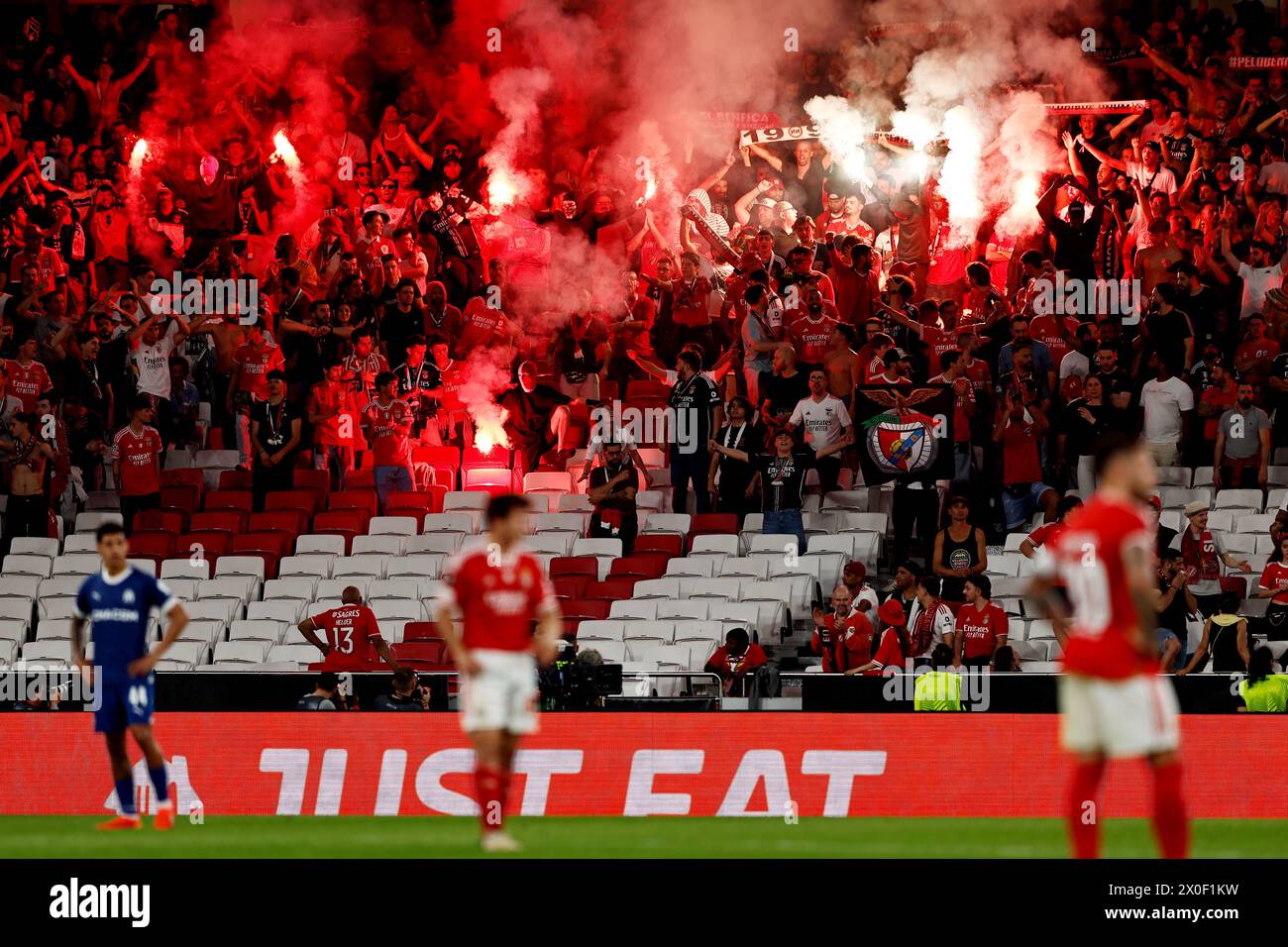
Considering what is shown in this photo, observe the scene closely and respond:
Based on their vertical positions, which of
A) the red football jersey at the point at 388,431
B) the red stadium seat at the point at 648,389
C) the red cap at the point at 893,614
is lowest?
the red cap at the point at 893,614

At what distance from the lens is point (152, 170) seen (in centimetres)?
2512

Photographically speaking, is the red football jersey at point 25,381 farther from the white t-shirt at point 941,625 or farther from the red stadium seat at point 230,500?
the white t-shirt at point 941,625

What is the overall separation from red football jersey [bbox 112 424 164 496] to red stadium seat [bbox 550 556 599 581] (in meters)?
4.45

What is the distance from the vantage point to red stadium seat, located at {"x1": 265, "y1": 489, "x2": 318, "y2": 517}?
2198cm

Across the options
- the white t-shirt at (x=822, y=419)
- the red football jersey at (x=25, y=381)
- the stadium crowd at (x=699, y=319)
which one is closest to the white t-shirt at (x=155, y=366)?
the stadium crowd at (x=699, y=319)


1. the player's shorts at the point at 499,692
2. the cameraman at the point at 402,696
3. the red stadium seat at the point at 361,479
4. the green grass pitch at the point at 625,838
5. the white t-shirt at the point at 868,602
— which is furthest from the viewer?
the red stadium seat at the point at 361,479

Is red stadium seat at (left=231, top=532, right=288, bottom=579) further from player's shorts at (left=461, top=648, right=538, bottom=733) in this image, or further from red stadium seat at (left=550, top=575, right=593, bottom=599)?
player's shorts at (left=461, top=648, right=538, bottom=733)

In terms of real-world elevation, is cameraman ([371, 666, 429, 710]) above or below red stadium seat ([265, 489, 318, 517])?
below

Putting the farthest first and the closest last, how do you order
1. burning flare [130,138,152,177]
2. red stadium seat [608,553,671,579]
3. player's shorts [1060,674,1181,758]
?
burning flare [130,138,152,177] → red stadium seat [608,553,671,579] → player's shorts [1060,674,1181,758]

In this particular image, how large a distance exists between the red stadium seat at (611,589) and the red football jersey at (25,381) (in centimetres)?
634

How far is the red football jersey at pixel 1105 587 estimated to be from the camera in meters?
9.16

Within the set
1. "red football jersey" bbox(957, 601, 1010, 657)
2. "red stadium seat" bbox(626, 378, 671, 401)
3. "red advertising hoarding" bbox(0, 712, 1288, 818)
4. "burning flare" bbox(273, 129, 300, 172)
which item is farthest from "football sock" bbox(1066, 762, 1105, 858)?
"burning flare" bbox(273, 129, 300, 172)

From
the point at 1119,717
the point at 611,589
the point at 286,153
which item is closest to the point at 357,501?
the point at 611,589

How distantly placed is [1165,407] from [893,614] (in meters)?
4.04
